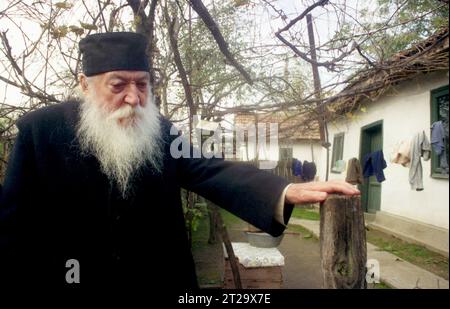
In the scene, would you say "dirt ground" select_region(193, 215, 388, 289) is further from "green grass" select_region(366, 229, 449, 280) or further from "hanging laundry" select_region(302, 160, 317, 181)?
"hanging laundry" select_region(302, 160, 317, 181)

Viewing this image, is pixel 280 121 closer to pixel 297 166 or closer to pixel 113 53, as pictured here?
pixel 297 166

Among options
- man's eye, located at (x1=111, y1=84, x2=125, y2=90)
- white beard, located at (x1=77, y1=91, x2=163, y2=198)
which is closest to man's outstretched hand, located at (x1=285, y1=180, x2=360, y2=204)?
white beard, located at (x1=77, y1=91, x2=163, y2=198)

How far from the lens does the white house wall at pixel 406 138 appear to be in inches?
170

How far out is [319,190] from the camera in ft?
3.78

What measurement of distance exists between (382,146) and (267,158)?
318 centimetres

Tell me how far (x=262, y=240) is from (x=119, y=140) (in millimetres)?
2318

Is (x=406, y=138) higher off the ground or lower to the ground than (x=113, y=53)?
lower

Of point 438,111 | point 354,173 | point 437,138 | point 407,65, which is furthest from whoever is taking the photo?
point 438,111

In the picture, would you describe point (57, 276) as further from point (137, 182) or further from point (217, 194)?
point (217, 194)

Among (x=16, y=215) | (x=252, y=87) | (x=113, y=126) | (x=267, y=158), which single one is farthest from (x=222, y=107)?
(x=16, y=215)

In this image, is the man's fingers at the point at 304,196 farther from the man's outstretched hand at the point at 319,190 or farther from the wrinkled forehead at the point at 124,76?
the wrinkled forehead at the point at 124,76

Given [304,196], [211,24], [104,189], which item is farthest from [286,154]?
[304,196]

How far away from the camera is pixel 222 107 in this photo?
335 centimetres

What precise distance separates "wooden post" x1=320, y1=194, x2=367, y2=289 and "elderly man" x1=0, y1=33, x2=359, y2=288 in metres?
0.41
